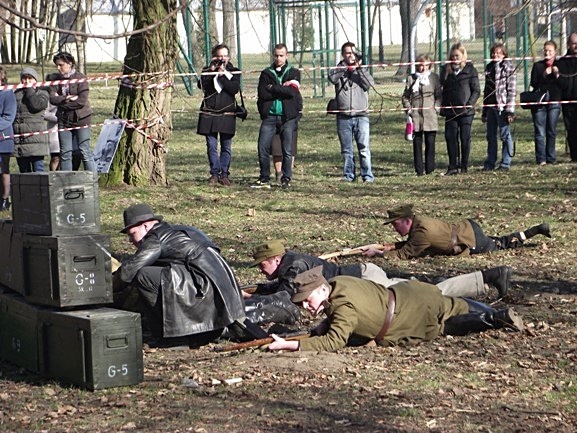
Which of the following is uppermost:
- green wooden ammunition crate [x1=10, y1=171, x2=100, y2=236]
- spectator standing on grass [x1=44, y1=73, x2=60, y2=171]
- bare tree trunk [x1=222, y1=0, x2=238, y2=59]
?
bare tree trunk [x1=222, y1=0, x2=238, y2=59]

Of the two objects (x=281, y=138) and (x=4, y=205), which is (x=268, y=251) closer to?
(x=4, y=205)

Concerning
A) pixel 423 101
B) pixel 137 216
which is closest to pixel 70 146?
pixel 423 101

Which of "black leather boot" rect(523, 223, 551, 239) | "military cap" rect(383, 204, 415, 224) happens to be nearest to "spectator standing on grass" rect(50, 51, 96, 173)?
"military cap" rect(383, 204, 415, 224)

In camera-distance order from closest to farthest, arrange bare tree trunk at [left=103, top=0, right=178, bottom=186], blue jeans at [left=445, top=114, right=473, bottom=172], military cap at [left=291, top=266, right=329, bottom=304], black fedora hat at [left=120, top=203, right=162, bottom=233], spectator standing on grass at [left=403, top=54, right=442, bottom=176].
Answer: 1. military cap at [left=291, top=266, right=329, bottom=304]
2. black fedora hat at [left=120, top=203, right=162, bottom=233]
3. bare tree trunk at [left=103, top=0, right=178, bottom=186]
4. spectator standing on grass at [left=403, top=54, right=442, bottom=176]
5. blue jeans at [left=445, top=114, right=473, bottom=172]

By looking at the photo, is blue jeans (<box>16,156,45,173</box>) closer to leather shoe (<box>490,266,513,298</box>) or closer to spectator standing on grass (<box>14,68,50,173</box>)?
spectator standing on grass (<box>14,68,50,173</box>)

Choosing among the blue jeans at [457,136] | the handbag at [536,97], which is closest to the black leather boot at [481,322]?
the blue jeans at [457,136]

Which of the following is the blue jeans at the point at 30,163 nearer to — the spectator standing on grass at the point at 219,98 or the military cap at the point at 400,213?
the spectator standing on grass at the point at 219,98

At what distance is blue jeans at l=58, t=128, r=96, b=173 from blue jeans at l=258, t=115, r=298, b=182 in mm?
2668

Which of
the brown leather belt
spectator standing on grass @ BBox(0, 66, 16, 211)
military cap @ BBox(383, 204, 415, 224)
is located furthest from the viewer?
spectator standing on grass @ BBox(0, 66, 16, 211)

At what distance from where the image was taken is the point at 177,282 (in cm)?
913

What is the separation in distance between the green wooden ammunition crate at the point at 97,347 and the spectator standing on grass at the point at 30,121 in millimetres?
8806

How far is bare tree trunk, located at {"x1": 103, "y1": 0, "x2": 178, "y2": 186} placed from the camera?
723 inches

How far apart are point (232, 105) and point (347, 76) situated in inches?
72.9

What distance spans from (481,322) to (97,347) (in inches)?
122
